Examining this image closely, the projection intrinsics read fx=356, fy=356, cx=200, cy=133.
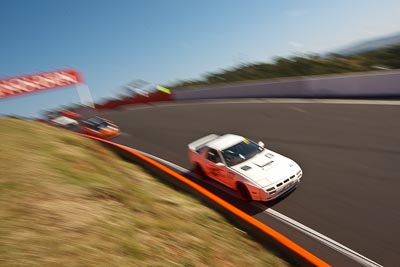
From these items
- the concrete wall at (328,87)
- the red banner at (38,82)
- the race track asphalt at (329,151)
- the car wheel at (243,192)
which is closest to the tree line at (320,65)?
the concrete wall at (328,87)

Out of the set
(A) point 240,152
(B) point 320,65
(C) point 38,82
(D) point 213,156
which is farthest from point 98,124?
(B) point 320,65

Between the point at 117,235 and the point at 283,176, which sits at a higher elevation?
the point at 117,235

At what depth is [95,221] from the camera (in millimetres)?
5672

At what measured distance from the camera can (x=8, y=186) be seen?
6074 millimetres

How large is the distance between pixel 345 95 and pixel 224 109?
7188 millimetres

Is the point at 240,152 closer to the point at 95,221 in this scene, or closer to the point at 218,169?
the point at 218,169

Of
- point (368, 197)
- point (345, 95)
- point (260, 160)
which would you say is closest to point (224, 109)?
point (345, 95)

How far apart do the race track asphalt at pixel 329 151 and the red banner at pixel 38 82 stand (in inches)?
613

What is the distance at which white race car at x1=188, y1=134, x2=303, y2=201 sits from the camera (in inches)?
363

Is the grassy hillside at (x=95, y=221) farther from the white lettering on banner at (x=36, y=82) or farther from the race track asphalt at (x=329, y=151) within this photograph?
the white lettering on banner at (x=36, y=82)

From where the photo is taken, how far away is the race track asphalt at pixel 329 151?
7.59 m

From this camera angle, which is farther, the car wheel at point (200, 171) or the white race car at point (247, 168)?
the car wheel at point (200, 171)

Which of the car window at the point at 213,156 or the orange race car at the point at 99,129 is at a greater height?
the car window at the point at 213,156

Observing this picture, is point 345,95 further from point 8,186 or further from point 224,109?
point 8,186
